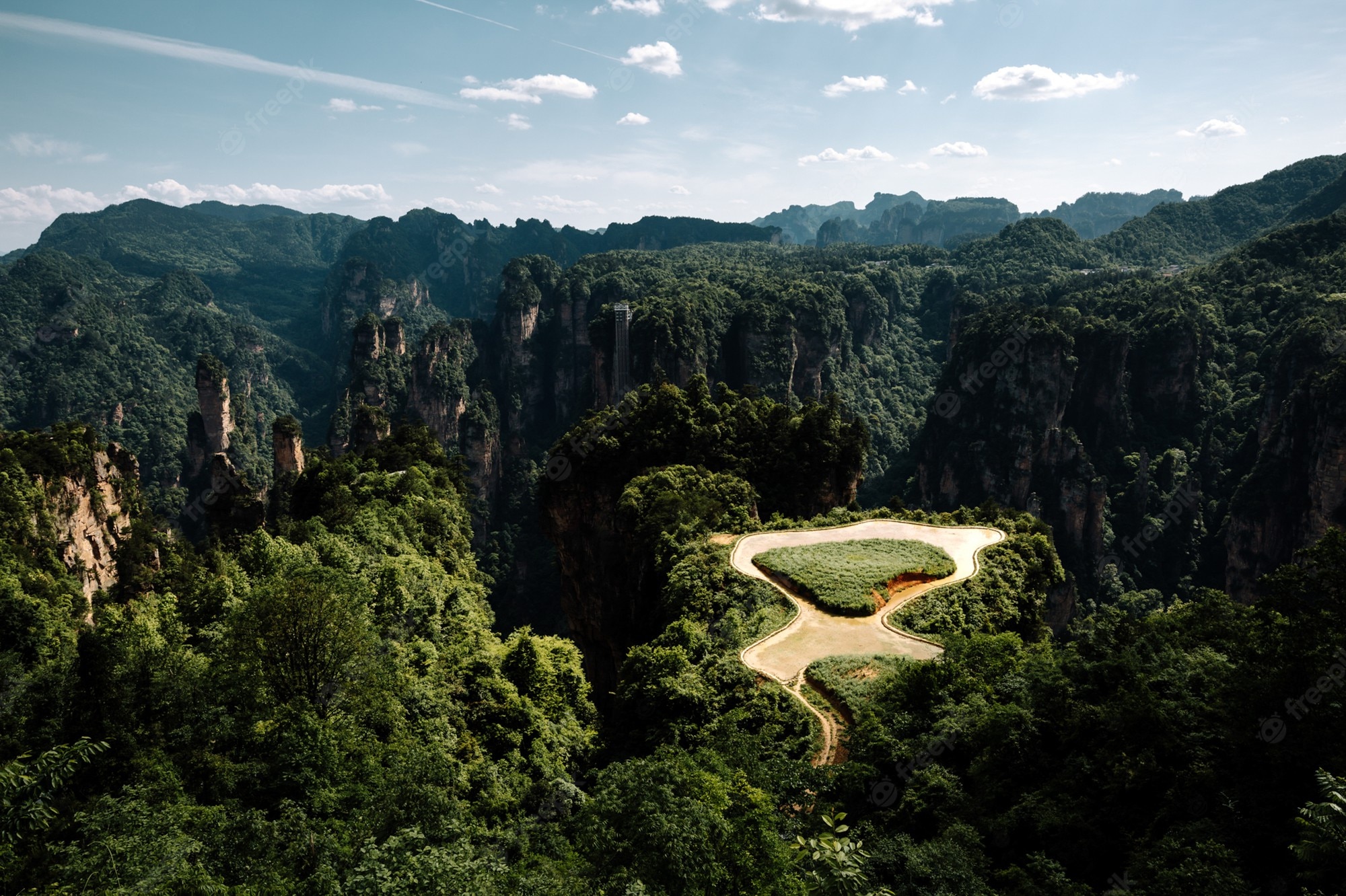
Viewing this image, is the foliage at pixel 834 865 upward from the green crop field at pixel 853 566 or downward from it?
upward

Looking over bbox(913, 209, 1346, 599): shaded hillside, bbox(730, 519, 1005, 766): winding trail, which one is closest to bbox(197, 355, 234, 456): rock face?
bbox(730, 519, 1005, 766): winding trail

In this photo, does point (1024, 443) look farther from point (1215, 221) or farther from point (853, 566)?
point (1215, 221)

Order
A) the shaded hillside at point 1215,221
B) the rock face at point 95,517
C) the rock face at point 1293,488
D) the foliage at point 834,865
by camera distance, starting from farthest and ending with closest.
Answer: the shaded hillside at point 1215,221 → the rock face at point 1293,488 → the rock face at point 95,517 → the foliage at point 834,865

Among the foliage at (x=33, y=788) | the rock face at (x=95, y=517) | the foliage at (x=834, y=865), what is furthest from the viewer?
the rock face at (x=95, y=517)

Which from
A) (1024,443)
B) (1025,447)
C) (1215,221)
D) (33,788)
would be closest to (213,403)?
(1024,443)

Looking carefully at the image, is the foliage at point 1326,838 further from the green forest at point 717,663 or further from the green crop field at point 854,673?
the green crop field at point 854,673

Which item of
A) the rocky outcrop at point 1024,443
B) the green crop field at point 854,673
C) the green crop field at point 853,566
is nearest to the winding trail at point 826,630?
the green crop field at point 853,566

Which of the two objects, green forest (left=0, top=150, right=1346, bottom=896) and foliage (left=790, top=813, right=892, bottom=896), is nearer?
foliage (left=790, top=813, right=892, bottom=896)

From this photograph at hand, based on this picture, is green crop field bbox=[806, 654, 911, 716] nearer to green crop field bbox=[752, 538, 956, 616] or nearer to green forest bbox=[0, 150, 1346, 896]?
green forest bbox=[0, 150, 1346, 896]
